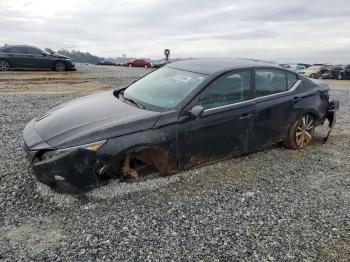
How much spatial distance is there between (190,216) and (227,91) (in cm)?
196

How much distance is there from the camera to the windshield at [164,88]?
459cm

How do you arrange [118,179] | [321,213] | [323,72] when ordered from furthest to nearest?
[323,72]
[118,179]
[321,213]

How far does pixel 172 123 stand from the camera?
4.34 m

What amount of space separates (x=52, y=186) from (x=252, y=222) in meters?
2.23

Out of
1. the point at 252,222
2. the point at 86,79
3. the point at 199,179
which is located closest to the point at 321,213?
the point at 252,222

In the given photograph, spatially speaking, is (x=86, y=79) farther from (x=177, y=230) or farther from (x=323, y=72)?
(x=323, y=72)

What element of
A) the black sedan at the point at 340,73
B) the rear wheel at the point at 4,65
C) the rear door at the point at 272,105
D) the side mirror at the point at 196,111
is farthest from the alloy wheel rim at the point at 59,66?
the black sedan at the point at 340,73

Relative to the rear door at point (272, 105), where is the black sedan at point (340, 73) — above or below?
above

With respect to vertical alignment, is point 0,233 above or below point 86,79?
below

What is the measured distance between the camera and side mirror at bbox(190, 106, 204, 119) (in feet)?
14.4

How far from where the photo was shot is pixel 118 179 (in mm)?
4363

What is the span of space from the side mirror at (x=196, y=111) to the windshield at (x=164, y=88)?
0.77 feet

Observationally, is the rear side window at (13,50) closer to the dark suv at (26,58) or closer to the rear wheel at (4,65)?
the dark suv at (26,58)

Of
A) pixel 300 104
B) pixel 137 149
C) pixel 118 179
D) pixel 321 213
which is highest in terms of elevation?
pixel 300 104
